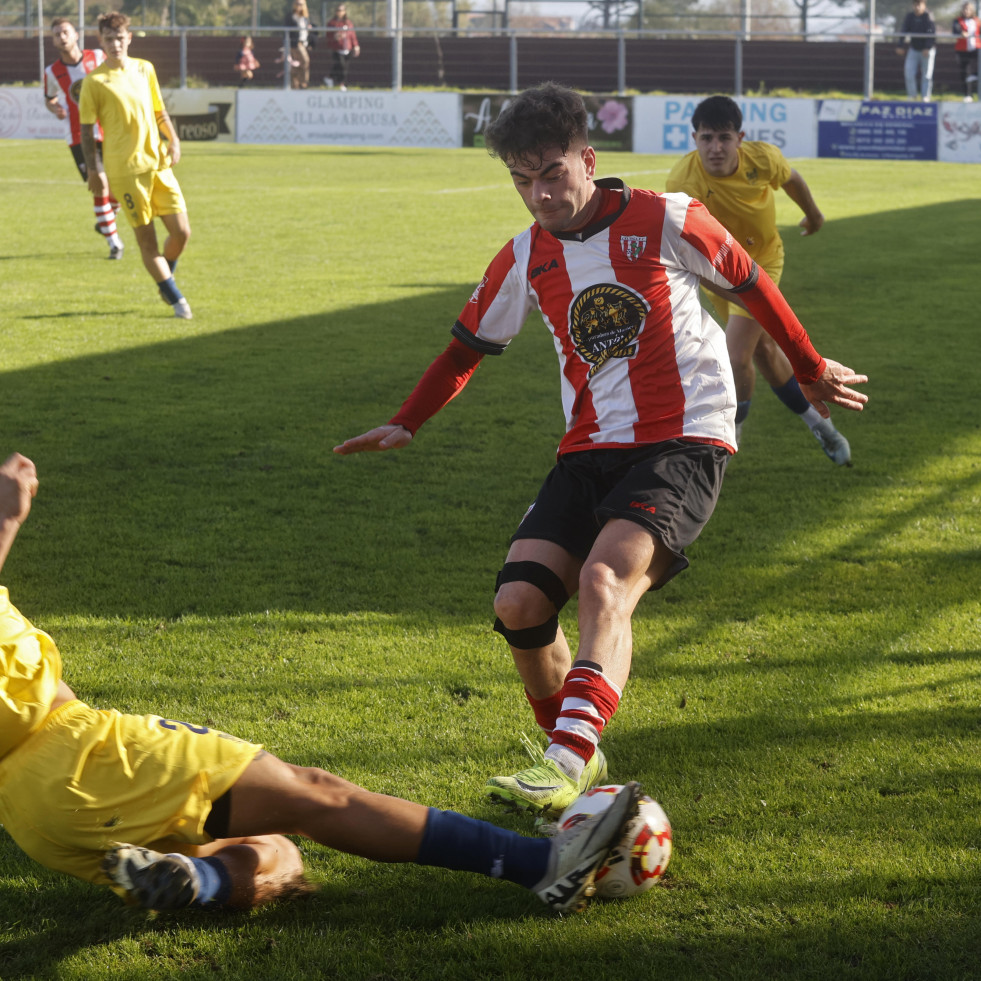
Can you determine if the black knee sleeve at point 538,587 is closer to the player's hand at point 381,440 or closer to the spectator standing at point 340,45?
the player's hand at point 381,440

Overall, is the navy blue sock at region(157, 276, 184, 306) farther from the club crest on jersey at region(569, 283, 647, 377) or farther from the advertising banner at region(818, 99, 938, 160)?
the advertising banner at region(818, 99, 938, 160)

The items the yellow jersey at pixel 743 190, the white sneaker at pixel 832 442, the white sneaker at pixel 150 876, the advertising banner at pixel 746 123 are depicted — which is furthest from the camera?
the advertising banner at pixel 746 123

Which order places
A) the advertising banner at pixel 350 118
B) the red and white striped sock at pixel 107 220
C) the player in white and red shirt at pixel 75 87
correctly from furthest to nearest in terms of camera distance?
1. the advertising banner at pixel 350 118
2. the red and white striped sock at pixel 107 220
3. the player in white and red shirt at pixel 75 87

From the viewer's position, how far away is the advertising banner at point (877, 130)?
26422mm

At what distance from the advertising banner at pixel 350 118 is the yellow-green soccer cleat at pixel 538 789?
27.8 meters

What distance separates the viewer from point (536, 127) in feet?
10.5

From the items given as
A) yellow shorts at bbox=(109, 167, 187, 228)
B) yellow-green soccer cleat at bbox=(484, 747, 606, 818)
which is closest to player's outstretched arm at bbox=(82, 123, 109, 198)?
yellow shorts at bbox=(109, 167, 187, 228)

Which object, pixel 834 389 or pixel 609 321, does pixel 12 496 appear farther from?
pixel 834 389

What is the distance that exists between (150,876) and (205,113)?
96.8 ft

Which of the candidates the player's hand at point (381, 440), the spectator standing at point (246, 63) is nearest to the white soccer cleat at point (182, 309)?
the player's hand at point (381, 440)

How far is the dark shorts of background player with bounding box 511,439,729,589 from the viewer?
3137mm

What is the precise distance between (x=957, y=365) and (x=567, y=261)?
243 inches

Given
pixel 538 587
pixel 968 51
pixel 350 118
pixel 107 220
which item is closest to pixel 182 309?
pixel 107 220

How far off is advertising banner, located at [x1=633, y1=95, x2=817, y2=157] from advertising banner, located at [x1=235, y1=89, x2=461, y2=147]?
451cm
